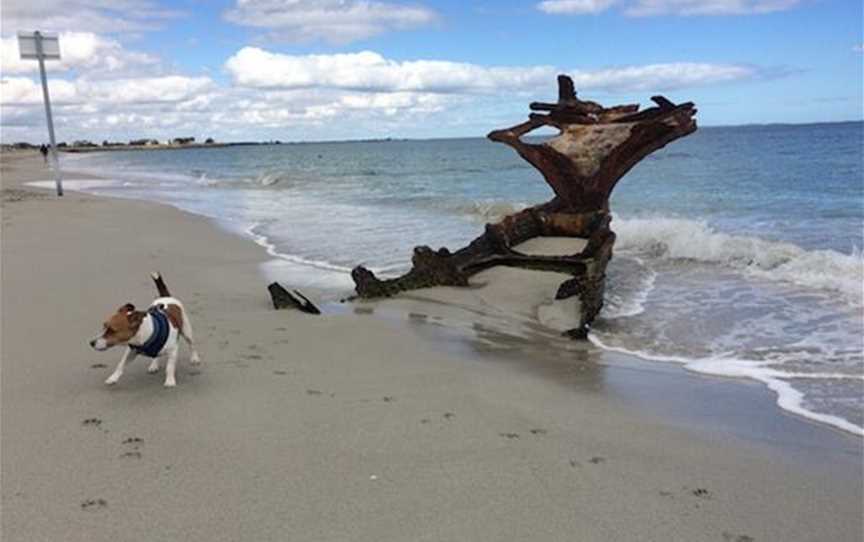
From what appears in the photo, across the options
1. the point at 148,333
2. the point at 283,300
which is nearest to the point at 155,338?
the point at 148,333

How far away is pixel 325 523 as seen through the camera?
3.08 metres

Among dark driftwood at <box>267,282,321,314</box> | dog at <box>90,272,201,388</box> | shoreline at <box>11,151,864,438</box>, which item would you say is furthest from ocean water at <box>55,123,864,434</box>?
dog at <box>90,272,201,388</box>

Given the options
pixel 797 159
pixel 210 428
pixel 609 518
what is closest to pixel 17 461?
pixel 210 428

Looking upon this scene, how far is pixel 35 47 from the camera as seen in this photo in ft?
58.9

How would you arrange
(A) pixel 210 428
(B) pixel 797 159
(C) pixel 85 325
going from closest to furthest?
(A) pixel 210 428, (C) pixel 85 325, (B) pixel 797 159

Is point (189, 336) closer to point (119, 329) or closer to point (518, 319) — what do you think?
point (119, 329)

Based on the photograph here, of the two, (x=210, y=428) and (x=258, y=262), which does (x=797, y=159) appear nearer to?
(x=258, y=262)

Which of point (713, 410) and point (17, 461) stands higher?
point (17, 461)

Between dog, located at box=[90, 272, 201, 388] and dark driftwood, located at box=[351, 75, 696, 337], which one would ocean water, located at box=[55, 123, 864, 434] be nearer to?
dark driftwood, located at box=[351, 75, 696, 337]

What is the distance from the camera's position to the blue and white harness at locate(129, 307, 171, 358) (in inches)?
178

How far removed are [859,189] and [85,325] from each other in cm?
2515

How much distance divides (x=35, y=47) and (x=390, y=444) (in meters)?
18.1

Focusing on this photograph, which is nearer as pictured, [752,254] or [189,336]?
[189,336]

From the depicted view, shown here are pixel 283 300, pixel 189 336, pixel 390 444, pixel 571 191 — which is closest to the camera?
pixel 390 444
